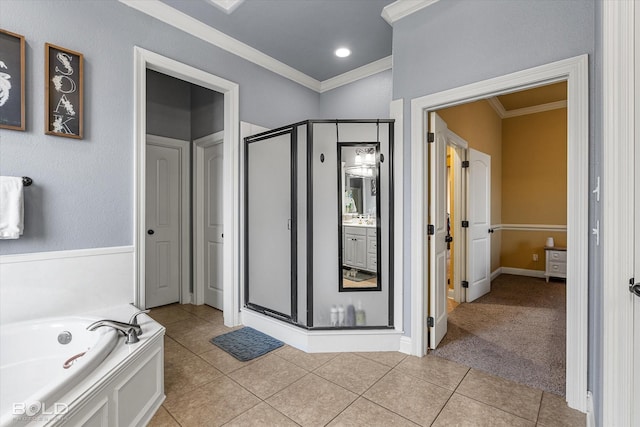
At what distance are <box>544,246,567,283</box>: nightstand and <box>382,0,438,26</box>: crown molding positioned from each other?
184 inches

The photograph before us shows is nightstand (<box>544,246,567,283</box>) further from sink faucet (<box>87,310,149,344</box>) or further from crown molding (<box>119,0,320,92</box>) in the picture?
sink faucet (<box>87,310,149,344</box>)

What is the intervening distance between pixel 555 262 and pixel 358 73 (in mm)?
4576

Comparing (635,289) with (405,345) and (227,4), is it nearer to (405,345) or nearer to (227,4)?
(405,345)

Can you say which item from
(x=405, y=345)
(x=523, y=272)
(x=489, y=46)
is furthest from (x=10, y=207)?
(x=523, y=272)

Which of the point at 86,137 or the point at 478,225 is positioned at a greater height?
the point at 86,137

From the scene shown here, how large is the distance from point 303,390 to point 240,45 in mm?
3319

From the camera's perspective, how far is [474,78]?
2189 millimetres

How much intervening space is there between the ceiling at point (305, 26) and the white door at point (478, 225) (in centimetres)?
210

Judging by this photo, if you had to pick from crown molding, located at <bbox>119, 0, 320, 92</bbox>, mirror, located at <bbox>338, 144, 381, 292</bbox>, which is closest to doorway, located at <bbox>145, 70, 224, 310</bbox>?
crown molding, located at <bbox>119, 0, 320, 92</bbox>

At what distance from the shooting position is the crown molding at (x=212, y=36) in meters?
2.49

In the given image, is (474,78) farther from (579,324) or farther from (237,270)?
(237,270)

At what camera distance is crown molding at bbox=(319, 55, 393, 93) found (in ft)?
11.6

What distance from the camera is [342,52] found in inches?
131

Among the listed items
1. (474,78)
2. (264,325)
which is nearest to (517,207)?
(474,78)
